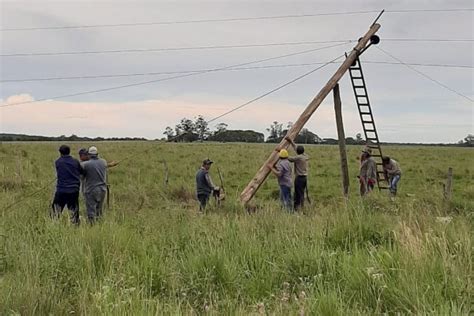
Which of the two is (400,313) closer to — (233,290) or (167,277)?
(233,290)

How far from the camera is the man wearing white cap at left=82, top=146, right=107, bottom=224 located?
10797 millimetres

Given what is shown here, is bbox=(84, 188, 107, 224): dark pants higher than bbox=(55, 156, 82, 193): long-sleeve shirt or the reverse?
the reverse

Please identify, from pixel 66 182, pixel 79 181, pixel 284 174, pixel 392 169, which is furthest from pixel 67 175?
pixel 392 169

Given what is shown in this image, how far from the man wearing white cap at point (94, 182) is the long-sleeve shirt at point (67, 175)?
0.28 meters

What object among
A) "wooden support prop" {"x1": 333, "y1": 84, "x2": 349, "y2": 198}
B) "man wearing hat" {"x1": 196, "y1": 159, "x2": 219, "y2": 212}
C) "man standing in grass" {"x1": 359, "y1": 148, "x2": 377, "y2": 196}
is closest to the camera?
"man wearing hat" {"x1": 196, "y1": 159, "x2": 219, "y2": 212}

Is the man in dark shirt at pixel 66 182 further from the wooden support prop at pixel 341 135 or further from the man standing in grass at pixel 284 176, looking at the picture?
the wooden support prop at pixel 341 135

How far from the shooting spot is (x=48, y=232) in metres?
6.95

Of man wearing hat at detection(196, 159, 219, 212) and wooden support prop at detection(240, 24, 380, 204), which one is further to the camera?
wooden support prop at detection(240, 24, 380, 204)

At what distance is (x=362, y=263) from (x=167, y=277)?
77.9 inches

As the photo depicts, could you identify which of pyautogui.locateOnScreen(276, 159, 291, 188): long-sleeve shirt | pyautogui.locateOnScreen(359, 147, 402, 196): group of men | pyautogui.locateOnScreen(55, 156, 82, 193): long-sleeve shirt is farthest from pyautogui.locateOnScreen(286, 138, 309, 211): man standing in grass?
pyautogui.locateOnScreen(55, 156, 82, 193): long-sleeve shirt

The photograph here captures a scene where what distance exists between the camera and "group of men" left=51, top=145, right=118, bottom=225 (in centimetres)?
1049

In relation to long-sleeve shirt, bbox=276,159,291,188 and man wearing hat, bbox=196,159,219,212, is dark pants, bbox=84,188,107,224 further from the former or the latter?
long-sleeve shirt, bbox=276,159,291,188

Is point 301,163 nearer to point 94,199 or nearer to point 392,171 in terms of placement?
point 392,171

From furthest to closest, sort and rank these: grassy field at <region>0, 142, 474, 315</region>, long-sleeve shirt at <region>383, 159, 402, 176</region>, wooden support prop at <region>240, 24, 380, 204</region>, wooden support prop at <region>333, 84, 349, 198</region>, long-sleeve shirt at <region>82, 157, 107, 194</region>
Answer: long-sleeve shirt at <region>383, 159, 402, 176</region> → wooden support prop at <region>333, 84, 349, 198</region> → wooden support prop at <region>240, 24, 380, 204</region> → long-sleeve shirt at <region>82, 157, 107, 194</region> → grassy field at <region>0, 142, 474, 315</region>
